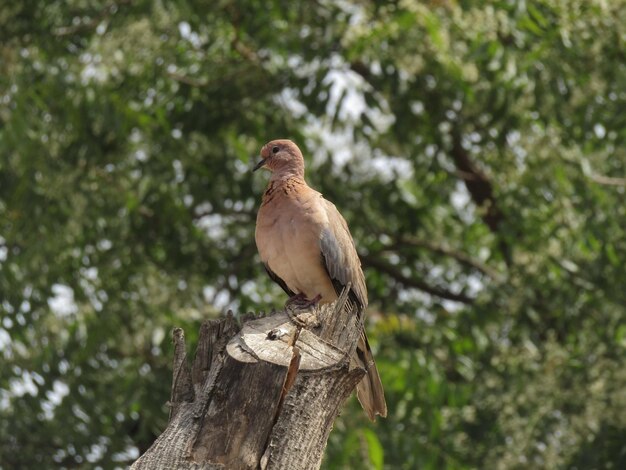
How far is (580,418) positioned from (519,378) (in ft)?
1.68

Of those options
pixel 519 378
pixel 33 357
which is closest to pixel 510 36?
pixel 519 378

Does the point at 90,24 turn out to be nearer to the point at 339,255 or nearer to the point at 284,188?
the point at 284,188

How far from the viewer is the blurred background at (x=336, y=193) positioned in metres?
8.23

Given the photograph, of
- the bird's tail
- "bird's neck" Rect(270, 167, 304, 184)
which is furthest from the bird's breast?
the bird's tail

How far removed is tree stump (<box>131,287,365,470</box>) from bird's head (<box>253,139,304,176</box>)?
1.94 metres

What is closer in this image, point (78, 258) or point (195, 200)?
point (78, 258)

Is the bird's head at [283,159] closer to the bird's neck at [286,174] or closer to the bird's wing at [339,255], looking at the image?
the bird's neck at [286,174]

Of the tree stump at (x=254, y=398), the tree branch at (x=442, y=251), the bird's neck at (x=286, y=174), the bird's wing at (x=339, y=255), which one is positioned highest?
the tree stump at (x=254, y=398)

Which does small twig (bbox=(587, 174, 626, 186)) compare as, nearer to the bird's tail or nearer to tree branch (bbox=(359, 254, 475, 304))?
tree branch (bbox=(359, 254, 475, 304))

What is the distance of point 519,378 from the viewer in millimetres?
8570

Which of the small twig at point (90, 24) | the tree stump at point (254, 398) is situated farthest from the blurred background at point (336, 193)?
the tree stump at point (254, 398)

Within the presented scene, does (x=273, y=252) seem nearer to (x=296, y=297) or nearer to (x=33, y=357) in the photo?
(x=296, y=297)

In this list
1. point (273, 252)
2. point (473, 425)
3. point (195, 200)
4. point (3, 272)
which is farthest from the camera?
point (195, 200)

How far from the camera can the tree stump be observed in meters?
3.47
